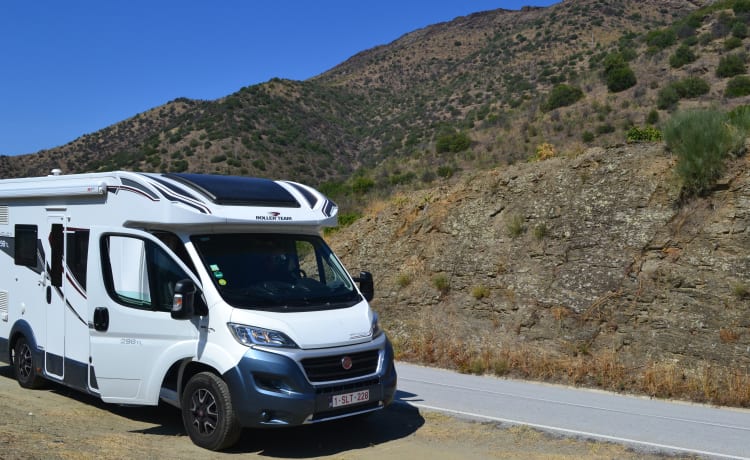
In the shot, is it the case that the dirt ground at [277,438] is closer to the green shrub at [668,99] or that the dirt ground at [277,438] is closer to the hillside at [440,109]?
the hillside at [440,109]

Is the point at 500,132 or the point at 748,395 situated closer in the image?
the point at 748,395

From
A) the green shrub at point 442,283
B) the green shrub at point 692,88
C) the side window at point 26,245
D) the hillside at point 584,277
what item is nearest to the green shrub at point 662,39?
the green shrub at point 692,88

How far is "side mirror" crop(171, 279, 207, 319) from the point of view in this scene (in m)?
7.26

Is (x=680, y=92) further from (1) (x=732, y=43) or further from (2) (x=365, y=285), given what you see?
(2) (x=365, y=285)

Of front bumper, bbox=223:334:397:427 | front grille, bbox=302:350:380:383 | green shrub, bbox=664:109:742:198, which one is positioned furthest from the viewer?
green shrub, bbox=664:109:742:198

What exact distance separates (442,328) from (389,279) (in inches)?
131

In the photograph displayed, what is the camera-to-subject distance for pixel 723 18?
3719 centimetres

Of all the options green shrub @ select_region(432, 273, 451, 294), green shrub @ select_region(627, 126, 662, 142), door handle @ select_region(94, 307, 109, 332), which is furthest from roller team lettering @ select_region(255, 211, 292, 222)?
green shrub @ select_region(627, 126, 662, 142)

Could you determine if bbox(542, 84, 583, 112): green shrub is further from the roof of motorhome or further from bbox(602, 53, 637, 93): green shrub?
the roof of motorhome

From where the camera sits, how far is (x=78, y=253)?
29.6ft

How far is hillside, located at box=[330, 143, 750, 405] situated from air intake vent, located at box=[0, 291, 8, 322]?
281 inches

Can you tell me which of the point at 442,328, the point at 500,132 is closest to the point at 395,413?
the point at 442,328

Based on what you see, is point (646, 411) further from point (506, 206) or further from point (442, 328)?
point (506, 206)

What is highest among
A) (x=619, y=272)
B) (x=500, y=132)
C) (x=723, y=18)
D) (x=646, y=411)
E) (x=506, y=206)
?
(x=723, y=18)
